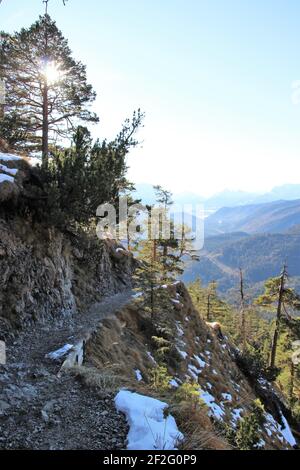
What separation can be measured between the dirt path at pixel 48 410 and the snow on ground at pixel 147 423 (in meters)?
0.17

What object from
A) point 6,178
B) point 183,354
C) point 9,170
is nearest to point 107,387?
point 6,178

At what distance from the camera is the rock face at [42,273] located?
11367 millimetres

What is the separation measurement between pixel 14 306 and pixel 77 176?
550cm

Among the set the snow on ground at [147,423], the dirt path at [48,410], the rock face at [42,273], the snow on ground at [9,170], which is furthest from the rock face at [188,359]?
the snow on ground at [9,170]

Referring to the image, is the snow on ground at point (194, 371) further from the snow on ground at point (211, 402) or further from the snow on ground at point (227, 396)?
the snow on ground at point (227, 396)

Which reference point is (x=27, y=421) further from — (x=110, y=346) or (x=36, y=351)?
(x=110, y=346)

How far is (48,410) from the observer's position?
21.2 feet

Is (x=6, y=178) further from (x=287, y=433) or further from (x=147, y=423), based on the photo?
(x=287, y=433)

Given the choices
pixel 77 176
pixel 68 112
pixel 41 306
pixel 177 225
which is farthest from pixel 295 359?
pixel 177 225

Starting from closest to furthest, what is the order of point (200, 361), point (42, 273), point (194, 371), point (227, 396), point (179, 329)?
1. point (42, 273)
2. point (194, 371)
3. point (227, 396)
4. point (200, 361)
5. point (179, 329)

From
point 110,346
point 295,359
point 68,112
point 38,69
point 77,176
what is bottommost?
point 110,346

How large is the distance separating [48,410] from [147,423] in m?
2.08

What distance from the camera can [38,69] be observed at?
17844 mm

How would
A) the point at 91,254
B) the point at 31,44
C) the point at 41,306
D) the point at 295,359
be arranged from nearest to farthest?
the point at 295,359, the point at 41,306, the point at 31,44, the point at 91,254
